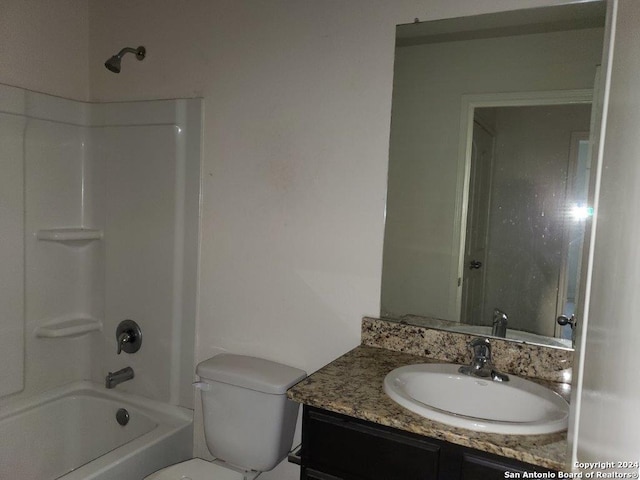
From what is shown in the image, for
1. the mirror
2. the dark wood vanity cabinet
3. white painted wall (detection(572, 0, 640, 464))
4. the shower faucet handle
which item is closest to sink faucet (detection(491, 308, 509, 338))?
the mirror

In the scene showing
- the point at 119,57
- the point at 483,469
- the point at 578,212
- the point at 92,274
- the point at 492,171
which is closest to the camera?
the point at 483,469

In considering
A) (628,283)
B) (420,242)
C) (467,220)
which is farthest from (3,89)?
(628,283)

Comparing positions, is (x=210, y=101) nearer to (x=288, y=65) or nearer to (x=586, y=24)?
(x=288, y=65)

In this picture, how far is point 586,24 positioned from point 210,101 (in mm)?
1355

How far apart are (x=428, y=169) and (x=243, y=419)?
1.09 meters

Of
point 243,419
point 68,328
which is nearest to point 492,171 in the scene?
point 243,419

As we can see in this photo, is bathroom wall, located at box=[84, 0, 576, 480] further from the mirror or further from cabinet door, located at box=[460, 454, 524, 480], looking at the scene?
cabinet door, located at box=[460, 454, 524, 480]

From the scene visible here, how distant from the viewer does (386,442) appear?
1214 mm

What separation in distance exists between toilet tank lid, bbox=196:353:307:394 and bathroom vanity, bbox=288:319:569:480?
28 centimetres

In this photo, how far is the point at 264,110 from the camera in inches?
73.9

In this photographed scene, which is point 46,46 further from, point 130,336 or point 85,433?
point 85,433

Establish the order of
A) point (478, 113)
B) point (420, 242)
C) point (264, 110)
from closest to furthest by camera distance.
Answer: point (478, 113), point (420, 242), point (264, 110)

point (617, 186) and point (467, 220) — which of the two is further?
point (467, 220)

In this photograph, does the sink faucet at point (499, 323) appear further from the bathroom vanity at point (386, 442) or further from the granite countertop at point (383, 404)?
the granite countertop at point (383, 404)
